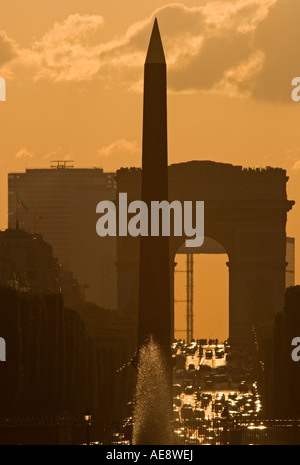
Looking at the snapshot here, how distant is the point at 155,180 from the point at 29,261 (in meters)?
90.9

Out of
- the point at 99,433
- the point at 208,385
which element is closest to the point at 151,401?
the point at 99,433

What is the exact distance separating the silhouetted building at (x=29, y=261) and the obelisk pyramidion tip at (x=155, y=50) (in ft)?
212

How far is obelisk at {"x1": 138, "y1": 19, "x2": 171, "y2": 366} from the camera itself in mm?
67938

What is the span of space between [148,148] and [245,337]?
369 ft

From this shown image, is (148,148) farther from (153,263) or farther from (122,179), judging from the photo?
(122,179)

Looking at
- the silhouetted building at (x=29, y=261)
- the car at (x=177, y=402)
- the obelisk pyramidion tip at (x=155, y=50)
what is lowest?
the car at (x=177, y=402)

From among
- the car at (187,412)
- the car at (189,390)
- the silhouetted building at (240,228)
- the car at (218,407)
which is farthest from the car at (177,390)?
the silhouetted building at (240,228)

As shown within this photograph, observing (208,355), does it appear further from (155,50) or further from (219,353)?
(155,50)

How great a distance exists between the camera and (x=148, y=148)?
68.2 meters

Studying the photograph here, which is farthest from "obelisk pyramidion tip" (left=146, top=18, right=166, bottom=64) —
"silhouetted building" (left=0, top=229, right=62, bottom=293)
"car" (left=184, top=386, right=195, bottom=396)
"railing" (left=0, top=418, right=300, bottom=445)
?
"silhouetted building" (left=0, top=229, right=62, bottom=293)

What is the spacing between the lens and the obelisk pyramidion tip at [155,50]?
6769cm

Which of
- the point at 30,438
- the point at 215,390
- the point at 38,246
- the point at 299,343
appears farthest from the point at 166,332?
the point at 38,246

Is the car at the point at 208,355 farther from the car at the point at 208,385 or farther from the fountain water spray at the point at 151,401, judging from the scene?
the fountain water spray at the point at 151,401

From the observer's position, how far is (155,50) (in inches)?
2685
